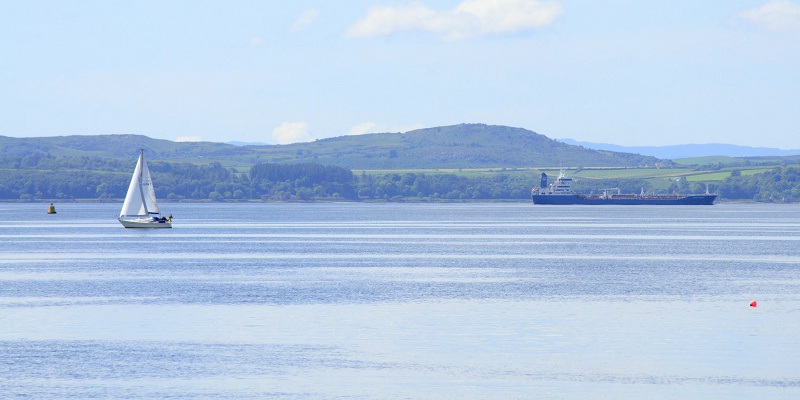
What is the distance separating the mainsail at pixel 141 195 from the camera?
494 feet

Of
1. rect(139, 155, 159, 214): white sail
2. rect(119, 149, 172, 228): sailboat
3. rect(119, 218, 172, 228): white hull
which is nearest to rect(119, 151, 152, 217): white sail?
rect(119, 149, 172, 228): sailboat

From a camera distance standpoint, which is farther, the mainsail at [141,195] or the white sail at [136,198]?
the mainsail at [141,195]

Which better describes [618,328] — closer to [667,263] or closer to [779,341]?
[779,341]

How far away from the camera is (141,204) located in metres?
158

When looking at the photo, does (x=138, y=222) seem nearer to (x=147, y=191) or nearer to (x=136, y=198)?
(x=136, y=198)

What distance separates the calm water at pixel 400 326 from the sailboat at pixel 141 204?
48698mm

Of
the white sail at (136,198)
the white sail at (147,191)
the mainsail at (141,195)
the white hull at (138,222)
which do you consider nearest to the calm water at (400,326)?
the white sail at (136,198)

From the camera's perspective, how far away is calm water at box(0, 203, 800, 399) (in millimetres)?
38031

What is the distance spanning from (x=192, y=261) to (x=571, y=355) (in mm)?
57391

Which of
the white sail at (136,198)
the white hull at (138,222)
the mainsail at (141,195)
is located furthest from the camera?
the white hull at (138,222)

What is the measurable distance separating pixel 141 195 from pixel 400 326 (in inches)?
4286

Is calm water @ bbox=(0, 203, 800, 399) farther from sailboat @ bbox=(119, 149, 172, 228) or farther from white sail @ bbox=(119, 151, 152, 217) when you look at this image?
sailboat @ bbox=(119, 149, 172, 228)

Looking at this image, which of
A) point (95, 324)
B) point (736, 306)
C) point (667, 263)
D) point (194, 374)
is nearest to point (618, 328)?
point (736, 306)

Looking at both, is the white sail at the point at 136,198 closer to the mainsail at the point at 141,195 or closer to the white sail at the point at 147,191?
the mainsail at the point at 141,195
